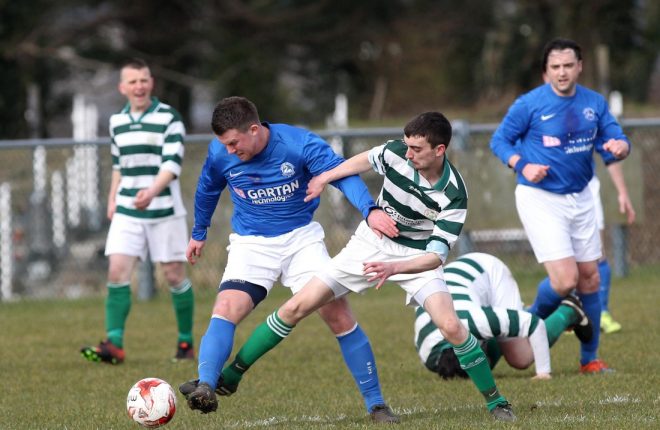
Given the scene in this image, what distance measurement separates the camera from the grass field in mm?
7039

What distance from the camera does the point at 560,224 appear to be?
849cm

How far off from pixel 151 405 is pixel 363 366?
116cm

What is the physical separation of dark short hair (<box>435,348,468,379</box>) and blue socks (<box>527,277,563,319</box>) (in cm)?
80

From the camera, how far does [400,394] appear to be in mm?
8008

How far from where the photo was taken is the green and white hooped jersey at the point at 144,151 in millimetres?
9836

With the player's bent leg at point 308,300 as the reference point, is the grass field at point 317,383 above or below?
Result: below

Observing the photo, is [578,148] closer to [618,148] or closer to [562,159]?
[562,159]

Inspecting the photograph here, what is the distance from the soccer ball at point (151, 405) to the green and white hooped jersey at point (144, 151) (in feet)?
10.9

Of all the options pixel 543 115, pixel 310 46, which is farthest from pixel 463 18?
pixel 543 115

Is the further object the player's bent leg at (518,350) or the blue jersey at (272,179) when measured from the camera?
the player's bent leg at (518,350)

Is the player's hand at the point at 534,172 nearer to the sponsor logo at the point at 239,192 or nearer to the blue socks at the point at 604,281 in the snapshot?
the sponsor logo at the point at 239,192

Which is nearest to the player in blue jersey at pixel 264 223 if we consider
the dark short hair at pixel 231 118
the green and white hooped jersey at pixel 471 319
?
the dark short hair at pixel 231 118

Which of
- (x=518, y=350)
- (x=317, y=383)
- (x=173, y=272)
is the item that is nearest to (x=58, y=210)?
(x=173, y=272)

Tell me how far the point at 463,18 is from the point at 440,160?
28748mm
